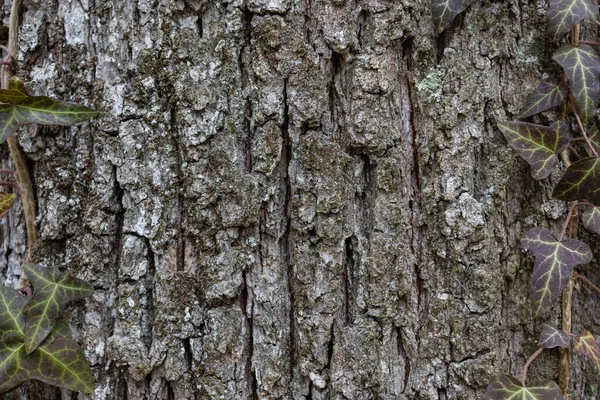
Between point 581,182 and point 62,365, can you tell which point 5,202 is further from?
point 581,182

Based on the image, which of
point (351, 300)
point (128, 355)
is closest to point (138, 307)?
point (128, 355)

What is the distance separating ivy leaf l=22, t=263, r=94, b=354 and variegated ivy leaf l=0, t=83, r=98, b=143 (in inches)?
13.0

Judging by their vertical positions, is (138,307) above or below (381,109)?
below

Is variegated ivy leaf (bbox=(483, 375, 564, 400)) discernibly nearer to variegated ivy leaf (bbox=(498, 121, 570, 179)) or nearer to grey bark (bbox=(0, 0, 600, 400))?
grey bark (bbox=(0, 0, 600, 400))

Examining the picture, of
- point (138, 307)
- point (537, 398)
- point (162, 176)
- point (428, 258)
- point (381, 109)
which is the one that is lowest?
point (537, 398)

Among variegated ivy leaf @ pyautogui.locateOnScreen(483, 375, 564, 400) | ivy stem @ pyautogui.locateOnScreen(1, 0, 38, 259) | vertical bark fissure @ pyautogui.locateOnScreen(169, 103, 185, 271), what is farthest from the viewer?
ivy stem @ pyautogui.locateOnScreen(1, 0, 38, 259)

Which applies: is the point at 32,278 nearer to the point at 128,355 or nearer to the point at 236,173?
the point at 128,355

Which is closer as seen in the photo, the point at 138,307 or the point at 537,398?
the point at 537,398

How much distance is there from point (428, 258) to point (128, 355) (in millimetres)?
752

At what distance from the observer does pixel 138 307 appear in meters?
1.14

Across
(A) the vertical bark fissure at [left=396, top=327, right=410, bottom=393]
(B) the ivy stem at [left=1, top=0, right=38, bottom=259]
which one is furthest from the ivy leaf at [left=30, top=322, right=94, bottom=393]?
(A) the vertical bark fissure at [left=396, top=327, right=410, bottom=393]

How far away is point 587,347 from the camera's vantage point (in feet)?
3.58

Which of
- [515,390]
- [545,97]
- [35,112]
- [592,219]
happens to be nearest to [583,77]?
[545,97]

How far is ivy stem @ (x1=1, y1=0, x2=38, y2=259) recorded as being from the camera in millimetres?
1236
